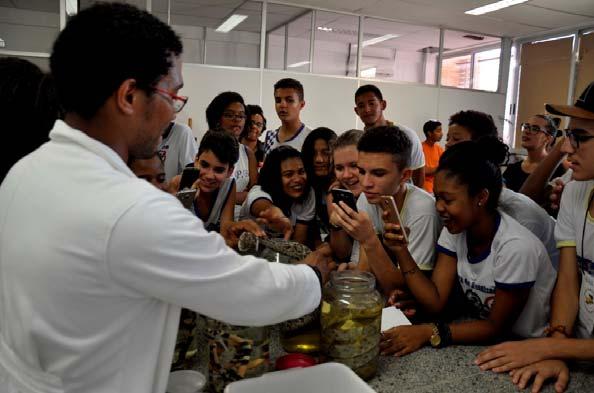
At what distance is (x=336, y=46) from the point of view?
20.8 feet

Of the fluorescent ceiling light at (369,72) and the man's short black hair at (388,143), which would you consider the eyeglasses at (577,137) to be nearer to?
the man's short black hair at (388,143)

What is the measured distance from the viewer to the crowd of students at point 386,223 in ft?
2.20

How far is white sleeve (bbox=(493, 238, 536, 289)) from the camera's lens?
1154 mm

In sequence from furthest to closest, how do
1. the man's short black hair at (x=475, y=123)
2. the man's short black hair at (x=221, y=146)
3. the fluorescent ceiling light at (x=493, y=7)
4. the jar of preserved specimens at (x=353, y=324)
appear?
the fluorescent ceiling light at (x=493, y=7), the man's short black hair at (x=475, y=123), the man's short black hair at (x=221, y=146), the jar of preserved specimens at (x=353, y=324)

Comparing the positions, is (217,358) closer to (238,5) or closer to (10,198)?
(10,198)

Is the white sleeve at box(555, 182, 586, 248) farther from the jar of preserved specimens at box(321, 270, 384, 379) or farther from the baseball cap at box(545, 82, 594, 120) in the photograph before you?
the jar of preserved specimens at box(321, 270, 384, 379)

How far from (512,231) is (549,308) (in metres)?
0.25

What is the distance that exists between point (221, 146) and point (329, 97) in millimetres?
4094

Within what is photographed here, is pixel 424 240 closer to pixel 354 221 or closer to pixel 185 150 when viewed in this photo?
pixel 354 221

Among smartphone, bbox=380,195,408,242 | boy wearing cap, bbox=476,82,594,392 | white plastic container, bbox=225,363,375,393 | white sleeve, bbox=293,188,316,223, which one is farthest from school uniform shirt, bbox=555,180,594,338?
white sleeve, bbox=293,188,316,223

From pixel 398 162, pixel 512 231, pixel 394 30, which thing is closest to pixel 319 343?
pixel 512 231

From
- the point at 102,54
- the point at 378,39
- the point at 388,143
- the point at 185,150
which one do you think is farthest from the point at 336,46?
the point at 102,54

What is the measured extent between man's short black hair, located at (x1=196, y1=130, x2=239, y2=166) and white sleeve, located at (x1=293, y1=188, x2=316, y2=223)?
0.36 meters

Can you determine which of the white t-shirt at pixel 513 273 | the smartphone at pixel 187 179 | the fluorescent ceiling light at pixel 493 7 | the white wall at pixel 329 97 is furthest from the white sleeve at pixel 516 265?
the fluorescent ceiling light at pixel 493 7
